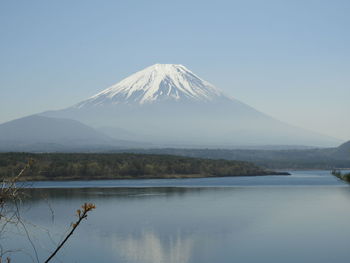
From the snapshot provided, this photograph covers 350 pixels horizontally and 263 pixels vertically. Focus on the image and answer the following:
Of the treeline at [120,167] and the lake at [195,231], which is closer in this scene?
the lake at [195,231]

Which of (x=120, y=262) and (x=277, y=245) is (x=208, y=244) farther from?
(x=120, y=262)

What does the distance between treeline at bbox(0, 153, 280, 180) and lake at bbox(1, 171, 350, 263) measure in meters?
23.8

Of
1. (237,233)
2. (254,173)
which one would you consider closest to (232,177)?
(254,173)

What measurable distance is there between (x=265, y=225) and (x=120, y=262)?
9072mm

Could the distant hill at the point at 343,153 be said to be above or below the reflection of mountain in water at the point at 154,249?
above

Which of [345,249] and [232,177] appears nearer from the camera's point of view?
[345,249]

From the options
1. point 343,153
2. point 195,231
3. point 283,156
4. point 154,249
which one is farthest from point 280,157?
point 154,249

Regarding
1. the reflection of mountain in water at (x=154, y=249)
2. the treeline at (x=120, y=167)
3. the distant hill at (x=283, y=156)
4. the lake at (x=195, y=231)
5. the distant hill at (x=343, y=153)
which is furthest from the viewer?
the distant hill at (x=343, y=153)

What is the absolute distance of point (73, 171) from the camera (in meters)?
60.0

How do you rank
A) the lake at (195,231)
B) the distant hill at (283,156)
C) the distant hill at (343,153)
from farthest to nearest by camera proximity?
the distant hill at (343,153) → the distant hill at (283,156) → the lake at (195,231)

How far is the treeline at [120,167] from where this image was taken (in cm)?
5891

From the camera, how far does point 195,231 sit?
21578mm

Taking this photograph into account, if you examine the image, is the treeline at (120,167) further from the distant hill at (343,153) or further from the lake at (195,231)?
the distant hill at (343,153)

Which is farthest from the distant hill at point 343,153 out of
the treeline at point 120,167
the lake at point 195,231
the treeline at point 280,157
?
the lake at point 195,231
